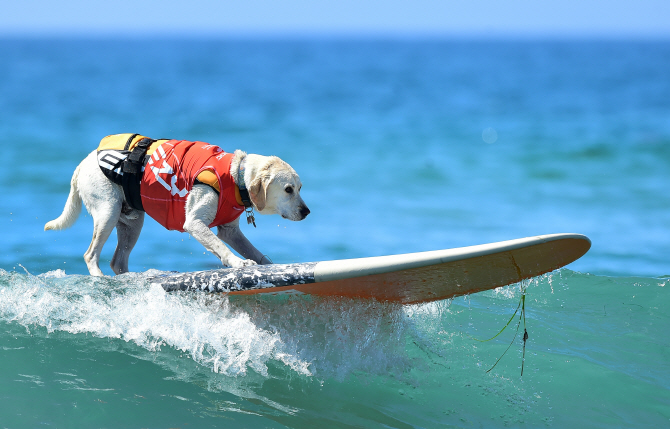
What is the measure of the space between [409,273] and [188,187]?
1848 millimetres

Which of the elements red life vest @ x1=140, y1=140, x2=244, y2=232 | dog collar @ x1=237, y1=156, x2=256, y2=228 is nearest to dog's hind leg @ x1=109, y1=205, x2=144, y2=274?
red life vest @ x1=140, y1=140, x2=244, y2=232

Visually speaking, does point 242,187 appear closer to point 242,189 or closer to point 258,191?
point 242,189

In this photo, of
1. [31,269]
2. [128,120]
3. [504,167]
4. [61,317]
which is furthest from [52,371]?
[128,120]

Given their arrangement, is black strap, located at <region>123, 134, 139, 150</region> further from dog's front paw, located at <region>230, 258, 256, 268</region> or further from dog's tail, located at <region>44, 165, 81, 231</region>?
dog's front paw, located at <region>230, 258, 256, 268</region>

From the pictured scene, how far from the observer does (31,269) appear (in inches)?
357

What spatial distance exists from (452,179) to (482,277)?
534 inches

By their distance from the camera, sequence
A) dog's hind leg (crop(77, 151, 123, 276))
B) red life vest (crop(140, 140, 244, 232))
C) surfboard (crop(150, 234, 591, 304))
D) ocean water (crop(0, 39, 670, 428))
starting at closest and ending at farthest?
1. surfboard (crop(150, 234, 591, 304))
2. ocean water (crop(0, 39, 670, 428))
3. red life vest (crop(140, 140, 244, 232))
4. dog's hind leg (crop(77, 151, 123, 276))

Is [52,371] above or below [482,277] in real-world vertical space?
below

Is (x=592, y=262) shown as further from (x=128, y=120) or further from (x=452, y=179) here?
(x=128, y=120)

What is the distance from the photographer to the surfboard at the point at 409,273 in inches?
155

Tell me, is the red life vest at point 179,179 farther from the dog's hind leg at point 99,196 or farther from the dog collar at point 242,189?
the dog's hind leg at point 99,196

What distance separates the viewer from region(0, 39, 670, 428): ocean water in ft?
14.5

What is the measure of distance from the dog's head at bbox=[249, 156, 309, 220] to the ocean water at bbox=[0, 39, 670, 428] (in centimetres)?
69

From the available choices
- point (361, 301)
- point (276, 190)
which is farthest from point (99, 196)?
point (361, 301)
